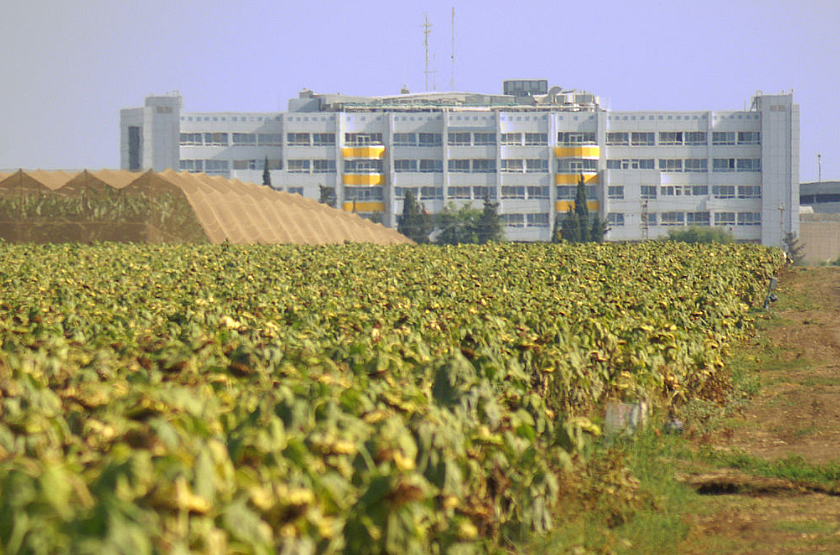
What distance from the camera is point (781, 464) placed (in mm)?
10656

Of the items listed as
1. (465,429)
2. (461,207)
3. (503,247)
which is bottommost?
(465,429)

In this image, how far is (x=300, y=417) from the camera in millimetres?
4891

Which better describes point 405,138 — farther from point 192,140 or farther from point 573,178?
point 192,140

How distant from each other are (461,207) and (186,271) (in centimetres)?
12409

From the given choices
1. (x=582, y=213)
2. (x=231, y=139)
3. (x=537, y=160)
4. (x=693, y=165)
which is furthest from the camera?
(x=231, y=139)

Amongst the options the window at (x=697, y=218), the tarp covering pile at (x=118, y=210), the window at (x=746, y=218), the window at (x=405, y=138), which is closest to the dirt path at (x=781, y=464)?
the tarp covering pile at (x=118, y=210)

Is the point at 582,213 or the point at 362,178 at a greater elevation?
the point at 362,178

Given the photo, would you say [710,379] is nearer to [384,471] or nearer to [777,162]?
[384,471]

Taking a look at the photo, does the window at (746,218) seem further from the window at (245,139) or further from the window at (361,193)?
the window at (245,139)

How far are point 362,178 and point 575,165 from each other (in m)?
29.1

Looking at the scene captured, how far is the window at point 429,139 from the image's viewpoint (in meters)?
148

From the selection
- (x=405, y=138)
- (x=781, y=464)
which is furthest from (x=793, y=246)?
(x=781, y=464)

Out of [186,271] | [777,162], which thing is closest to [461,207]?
[777,162]

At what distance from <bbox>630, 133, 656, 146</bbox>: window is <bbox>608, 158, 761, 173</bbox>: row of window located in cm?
223
